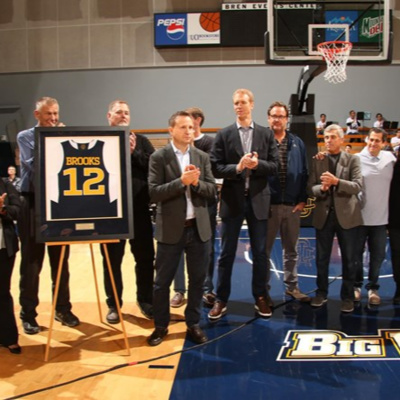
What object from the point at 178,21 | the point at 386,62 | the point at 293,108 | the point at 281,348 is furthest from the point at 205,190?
the point at 178,21

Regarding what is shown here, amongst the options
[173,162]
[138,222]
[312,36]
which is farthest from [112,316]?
[312,36]

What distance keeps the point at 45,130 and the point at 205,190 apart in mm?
1355

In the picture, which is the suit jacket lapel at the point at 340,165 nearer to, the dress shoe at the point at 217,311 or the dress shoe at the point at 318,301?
the dress shoe at the point at 318,301

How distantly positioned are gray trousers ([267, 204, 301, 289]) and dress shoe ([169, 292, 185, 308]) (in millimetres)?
975

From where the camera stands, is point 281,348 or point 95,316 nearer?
point 281,348

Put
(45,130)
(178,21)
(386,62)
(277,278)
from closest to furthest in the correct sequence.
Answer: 1. (45,130)
2. (277,278)
3. (386,62)
4. (178,21)

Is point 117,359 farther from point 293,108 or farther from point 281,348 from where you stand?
point 293,108

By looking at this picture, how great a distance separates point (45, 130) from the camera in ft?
12.3

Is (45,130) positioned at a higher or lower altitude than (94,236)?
higher

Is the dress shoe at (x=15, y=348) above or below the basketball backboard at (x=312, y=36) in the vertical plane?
below

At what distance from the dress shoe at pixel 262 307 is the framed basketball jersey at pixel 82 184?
1.57 meters

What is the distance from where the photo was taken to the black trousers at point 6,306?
387 centimetres

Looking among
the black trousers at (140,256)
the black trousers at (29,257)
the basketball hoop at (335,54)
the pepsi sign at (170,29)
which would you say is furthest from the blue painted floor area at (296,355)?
the pepsi sign at (170,29)

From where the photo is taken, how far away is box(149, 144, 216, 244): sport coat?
3875 millimetres
